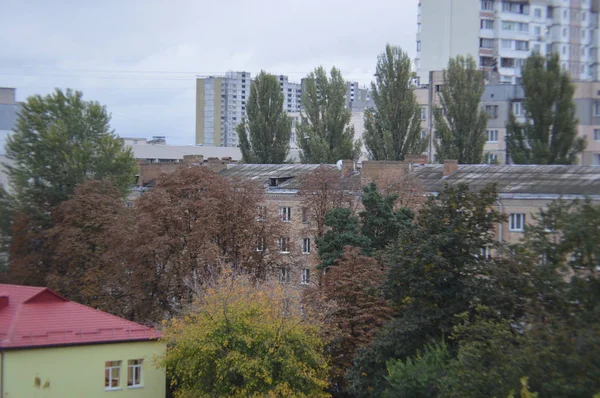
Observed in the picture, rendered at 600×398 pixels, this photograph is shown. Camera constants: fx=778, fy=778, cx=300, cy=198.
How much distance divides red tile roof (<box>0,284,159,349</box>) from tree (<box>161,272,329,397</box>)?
6.38 ft

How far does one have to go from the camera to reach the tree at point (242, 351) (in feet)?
80.1

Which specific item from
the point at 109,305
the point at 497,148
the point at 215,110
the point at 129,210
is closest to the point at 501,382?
the point at 109,305

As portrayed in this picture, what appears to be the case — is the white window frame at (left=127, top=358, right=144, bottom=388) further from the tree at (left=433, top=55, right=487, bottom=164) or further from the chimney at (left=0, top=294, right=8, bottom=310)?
the tree at (left=433, top=55, right=487, bottom=164)

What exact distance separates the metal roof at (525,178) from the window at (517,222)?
4.31 ft

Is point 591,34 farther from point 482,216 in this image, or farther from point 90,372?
point 90,372

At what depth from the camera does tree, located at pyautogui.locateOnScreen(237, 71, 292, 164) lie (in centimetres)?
6244

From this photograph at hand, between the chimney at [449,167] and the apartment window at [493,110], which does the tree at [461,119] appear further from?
the chimney at [449,167]

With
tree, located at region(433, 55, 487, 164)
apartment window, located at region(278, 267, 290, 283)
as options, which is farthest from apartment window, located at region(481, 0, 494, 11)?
apartment window, located at region(278, 267, 290, 283)

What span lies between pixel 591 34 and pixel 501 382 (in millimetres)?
12825

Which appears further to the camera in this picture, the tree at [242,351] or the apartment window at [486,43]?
the apartment window at [486,43]

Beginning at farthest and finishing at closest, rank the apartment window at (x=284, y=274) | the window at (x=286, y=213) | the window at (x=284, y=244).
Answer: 1. the window at (x=286, y=213)
2. the window at (x=284, y=244)
3. the apartment window at (x=284, y=274)

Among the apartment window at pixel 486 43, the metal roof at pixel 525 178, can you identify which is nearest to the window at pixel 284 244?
the metal roof at pixel 525 178

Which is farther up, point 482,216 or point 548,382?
point 482,216

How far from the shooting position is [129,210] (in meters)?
38.6
